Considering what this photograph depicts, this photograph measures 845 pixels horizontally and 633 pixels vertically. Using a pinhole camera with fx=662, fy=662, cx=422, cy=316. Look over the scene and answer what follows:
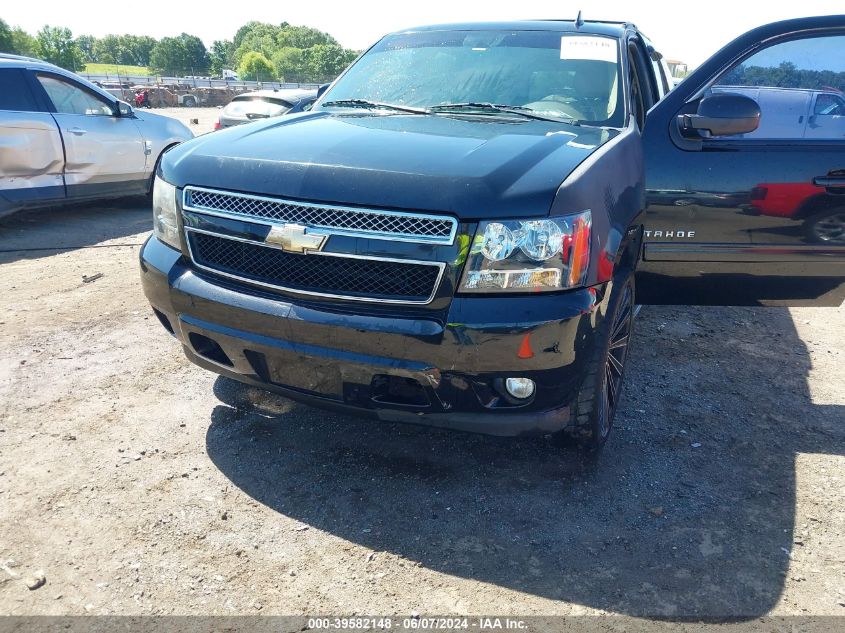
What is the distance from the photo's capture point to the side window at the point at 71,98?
6.95m

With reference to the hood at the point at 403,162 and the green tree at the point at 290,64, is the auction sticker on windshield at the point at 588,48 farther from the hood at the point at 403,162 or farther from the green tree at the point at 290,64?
the green tree at the point at 290,64

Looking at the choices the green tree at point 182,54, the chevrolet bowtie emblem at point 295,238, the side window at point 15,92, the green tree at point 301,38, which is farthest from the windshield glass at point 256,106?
the green tree at point 301,38

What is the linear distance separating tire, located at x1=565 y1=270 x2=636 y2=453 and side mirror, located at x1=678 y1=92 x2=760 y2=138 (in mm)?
804

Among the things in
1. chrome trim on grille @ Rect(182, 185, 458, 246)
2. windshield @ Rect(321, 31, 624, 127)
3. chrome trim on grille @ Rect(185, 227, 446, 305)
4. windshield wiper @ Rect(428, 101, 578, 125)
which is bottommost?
chrome trim on grille @ Rect(185, 227, 446, 305)

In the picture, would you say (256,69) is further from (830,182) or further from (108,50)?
(830,182)

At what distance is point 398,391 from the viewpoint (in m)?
2.47

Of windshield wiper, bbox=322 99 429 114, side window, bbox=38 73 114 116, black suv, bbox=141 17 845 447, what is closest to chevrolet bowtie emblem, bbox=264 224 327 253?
black suv, bbox=141 17 845 447

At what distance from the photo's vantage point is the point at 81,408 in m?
3.36

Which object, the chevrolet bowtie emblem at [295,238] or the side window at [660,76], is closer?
the chevrolet bowtie emblem at [295,238]

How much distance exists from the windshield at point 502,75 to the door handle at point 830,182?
98cm

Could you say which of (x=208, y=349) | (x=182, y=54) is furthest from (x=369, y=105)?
(x=182, y=54)

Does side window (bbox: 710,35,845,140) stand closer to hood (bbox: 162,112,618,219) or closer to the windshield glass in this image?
hood (bbox: 162,112,618,219)

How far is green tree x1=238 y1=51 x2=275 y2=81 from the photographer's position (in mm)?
102500

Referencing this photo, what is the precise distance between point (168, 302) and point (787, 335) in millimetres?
4171
